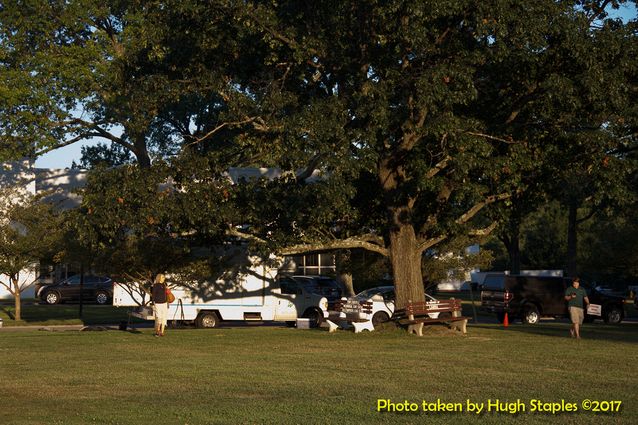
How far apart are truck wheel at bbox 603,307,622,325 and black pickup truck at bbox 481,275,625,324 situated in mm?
467

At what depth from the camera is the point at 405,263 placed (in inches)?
1006

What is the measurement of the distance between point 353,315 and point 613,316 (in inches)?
594

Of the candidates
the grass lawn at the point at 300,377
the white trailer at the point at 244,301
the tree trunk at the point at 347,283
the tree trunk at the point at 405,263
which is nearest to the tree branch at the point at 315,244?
the tree trunk at the point at 405,263

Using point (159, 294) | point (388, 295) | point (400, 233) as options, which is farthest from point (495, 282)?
point (159, 294)

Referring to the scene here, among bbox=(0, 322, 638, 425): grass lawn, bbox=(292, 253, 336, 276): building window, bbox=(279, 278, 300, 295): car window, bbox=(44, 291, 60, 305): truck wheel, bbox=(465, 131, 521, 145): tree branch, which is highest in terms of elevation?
bbox=(465, 131, 521, 145): tree branch

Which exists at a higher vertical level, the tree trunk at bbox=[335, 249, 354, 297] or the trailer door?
the tree trunk at bbox=[335, 249, 354, 297]

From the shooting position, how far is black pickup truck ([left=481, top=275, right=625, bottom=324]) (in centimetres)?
3488

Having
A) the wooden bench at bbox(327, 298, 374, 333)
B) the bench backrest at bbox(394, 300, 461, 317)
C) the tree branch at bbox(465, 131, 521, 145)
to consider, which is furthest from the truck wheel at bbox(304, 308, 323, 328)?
the tree branch at bbox(465, 131, 521, 145)

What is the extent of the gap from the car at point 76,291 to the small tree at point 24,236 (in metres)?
12.3

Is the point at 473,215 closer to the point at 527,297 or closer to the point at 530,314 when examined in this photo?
the point at 527,297

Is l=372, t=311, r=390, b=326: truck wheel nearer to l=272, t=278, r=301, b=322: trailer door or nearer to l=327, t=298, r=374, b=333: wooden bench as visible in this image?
l=272, t=278, r=301, b=322: trailer door

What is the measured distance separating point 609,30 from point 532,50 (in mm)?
2227

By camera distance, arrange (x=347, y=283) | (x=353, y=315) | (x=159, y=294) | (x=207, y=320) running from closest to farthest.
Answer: (x=159, y=294) → (x=353, y=315) → (x=207, y=320) → (x=347, y=283)

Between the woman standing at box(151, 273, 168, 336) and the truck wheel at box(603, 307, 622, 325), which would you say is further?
the truck wheel at box(603, 307, 622, 325)
